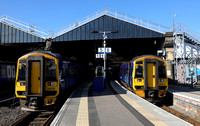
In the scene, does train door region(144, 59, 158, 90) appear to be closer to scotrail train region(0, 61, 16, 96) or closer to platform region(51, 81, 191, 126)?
platform region(51, 81, 191, 126)

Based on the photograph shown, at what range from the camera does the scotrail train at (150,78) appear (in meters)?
12.2

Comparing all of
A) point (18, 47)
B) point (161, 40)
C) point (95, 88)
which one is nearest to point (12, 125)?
point (95, 88)

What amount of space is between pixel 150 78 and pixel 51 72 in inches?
263

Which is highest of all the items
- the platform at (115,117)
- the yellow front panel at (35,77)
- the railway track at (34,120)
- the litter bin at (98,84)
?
the yellow front panel at (35,77)

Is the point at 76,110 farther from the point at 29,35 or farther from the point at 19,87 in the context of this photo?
the point at 29,35

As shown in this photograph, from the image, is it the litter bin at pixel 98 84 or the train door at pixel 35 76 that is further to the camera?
the litter bin at pixel 98 84

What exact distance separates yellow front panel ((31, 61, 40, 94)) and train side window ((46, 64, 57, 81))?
1.56 ft

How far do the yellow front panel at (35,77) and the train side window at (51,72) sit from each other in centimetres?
47

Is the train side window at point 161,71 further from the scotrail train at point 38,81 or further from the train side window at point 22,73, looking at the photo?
the train side window at point 22,73

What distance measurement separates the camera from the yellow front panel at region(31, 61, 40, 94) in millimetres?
9648

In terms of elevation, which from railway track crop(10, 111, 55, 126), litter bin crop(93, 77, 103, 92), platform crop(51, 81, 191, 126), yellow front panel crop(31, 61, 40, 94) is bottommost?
railway track crop(10, 111, 55, 126)

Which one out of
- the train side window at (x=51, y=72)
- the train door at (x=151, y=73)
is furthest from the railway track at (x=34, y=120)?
the train door at (x=151, y=73)

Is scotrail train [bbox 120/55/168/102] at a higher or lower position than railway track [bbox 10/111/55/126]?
higher

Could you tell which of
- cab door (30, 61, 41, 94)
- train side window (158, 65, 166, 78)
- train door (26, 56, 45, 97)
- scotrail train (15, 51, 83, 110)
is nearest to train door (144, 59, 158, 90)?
train side window (158, 65, 166, 78)
